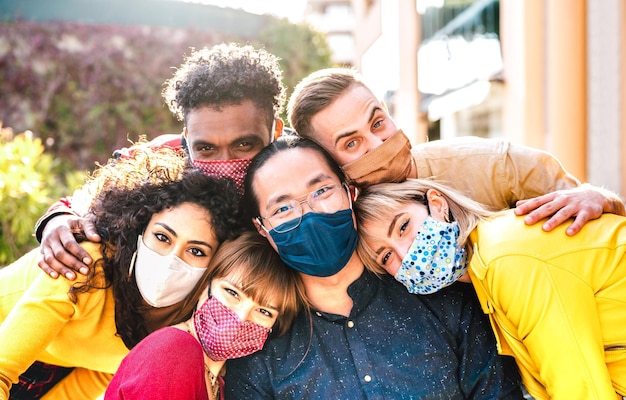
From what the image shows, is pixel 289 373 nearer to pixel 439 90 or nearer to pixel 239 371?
pixel 239 371

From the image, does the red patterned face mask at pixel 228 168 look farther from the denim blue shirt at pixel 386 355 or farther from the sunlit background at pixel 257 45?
the sunlit background at pixel 257 45

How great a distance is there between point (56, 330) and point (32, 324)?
0.36 ft

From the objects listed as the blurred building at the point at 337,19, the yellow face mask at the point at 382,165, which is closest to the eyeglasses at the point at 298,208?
the yellow face mask at the point at 382,165

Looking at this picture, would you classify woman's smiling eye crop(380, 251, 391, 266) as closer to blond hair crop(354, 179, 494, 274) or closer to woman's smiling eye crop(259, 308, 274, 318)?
blond hair crop(354, 179, 494, 274)

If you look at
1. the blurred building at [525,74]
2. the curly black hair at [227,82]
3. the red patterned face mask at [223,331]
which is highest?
the curly black hair at [227,82]

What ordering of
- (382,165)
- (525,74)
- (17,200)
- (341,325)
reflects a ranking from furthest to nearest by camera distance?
(525,74) → (17,200) → (382,165) → (341,325)

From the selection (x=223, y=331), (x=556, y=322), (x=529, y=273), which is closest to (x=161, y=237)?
(x=223, y=331)

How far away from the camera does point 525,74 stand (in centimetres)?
865

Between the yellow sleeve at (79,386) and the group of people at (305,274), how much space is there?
0.08 feet

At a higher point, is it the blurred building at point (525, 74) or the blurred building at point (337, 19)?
the blurred building at point (525, 74)

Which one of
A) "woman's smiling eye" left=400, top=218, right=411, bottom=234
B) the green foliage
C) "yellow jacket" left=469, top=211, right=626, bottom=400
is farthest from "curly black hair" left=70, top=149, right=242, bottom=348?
the green foliage

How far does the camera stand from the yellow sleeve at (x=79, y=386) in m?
3.26

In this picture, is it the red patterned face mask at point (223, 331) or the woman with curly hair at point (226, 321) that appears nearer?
the woman with curly hair at point (226, 321)

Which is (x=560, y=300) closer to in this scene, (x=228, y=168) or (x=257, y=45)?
(x=228, y=168)
